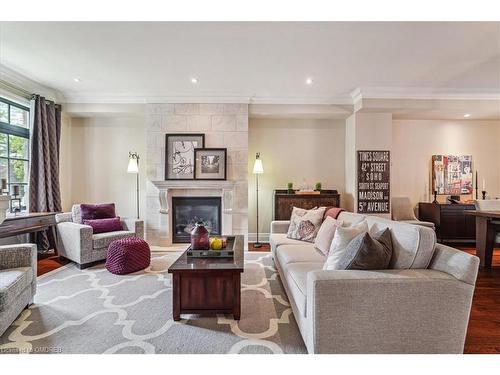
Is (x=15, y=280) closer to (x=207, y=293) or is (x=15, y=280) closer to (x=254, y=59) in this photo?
(x=207, y=293)

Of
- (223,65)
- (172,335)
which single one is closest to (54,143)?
(223,65)

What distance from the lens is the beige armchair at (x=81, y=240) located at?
3.15 m

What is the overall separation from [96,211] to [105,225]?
30 cm

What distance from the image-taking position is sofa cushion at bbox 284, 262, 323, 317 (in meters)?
1.61

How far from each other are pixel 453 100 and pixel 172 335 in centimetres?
535

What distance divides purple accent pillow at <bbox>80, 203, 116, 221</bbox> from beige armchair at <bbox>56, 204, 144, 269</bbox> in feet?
0.31

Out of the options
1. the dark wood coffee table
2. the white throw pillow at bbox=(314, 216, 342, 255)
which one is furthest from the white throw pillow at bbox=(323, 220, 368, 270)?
the dark wood coffee table

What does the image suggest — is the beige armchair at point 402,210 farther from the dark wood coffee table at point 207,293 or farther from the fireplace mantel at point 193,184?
the dark wood coffee table at point 207,293

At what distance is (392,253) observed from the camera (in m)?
1.60

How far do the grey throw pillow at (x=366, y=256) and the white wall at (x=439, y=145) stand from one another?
4.05m

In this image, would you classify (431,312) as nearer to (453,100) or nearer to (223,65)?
(223,65)

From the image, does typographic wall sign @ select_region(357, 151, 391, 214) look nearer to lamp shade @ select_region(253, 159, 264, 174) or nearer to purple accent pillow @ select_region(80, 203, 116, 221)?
lamp shade @ select_region(253, 159, 264, 174)

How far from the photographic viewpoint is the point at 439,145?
196 inches
